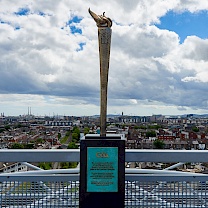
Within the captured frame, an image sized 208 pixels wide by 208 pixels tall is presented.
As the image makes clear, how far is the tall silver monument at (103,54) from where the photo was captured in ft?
7.60

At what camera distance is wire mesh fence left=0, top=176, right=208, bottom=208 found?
80.6 inches

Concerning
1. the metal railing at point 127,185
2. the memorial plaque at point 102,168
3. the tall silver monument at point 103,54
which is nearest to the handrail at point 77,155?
the metal railing at point 127,185

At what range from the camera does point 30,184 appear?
207 centimetres

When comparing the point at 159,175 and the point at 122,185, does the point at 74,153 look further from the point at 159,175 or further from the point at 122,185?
the point at 159,175

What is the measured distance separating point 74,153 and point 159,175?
0.63m


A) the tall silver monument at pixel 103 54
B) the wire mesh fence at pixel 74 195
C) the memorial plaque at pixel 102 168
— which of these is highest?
the tall silver monument at pixel 103 54

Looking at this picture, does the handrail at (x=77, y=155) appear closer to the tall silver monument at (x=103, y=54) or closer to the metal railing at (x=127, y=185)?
the metal railing at (x=127, y=185)

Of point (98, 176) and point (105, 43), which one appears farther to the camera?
point (105, 43)

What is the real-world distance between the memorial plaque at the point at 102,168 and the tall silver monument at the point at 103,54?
0.80 feet

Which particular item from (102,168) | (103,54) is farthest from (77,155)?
(103,54)

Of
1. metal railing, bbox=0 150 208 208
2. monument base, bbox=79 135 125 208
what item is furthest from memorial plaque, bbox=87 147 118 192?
metal railing, bbox=0 150 208 208

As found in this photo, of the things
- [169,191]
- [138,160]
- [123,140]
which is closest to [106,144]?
[123,140]

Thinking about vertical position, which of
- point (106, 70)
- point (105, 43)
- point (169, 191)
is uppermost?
point (105, 43)

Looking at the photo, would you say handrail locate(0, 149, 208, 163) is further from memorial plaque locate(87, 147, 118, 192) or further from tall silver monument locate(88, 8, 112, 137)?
tall silver monument locate(88, 8, 112, 137)
